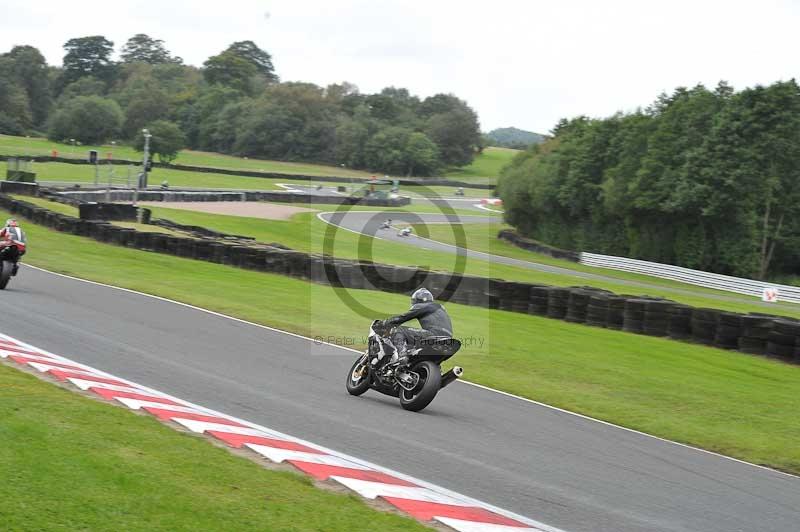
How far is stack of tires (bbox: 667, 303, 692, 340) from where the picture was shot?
732 inches

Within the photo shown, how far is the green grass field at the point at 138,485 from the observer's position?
5435 mm

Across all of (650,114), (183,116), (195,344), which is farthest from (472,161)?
(195,344)

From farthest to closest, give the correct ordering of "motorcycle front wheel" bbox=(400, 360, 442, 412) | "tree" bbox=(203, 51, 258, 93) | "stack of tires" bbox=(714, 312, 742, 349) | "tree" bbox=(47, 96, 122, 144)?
"tree" bbox=(203, 51, 258, 93) → "tree" bbox=(47, 96, 122, 144) → "stack of tires" bbox=(714, 312, 742, 349) → "motorcycle front wheel" bbox=(400, 360, 442, 412)

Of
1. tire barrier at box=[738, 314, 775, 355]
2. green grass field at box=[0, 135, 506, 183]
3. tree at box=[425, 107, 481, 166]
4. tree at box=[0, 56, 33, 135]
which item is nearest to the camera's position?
tire barrier at box=[738, 314, 775, 355]

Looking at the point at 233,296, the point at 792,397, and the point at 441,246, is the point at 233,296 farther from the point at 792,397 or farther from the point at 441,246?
the point at 441,246

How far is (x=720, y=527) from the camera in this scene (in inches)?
287

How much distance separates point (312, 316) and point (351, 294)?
4.38 meters

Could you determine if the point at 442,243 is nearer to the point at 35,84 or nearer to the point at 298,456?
the point at 298,456

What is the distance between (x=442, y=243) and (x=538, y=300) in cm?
3571

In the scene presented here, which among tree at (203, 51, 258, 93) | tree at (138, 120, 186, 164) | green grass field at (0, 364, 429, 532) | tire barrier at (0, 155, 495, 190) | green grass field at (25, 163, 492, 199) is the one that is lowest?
green grass field at (0, 364, 429, 532)

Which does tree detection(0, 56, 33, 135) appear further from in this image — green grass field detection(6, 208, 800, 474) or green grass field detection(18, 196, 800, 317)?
green grass field detection(6, 208, 800, 474)

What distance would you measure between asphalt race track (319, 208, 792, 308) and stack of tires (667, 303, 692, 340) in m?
22.3

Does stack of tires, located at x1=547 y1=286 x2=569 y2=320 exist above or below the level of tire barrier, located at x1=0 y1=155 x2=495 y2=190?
below

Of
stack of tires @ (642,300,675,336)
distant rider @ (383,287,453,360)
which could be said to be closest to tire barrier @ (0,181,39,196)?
stack of tires @ (642,300,675,336)
